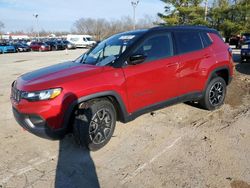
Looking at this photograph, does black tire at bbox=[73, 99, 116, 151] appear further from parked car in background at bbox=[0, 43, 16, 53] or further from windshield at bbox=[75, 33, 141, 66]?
parked car in background at bbox=[0, 43, 16, 53]

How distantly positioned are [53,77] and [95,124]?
92 cm

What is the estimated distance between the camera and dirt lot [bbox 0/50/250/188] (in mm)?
3240

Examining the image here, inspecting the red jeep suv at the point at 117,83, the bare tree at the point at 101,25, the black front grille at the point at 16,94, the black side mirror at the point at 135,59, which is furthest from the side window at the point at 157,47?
the bare tree at the point at 101,25

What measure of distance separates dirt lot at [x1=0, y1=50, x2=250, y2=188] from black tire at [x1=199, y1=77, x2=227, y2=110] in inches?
14.6

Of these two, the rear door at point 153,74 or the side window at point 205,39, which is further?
the side window at point 205,39

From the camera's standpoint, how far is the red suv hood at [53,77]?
12.0 feet

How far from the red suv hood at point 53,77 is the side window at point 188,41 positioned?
1698 mm

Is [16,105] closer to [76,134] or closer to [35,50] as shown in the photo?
[76,134]

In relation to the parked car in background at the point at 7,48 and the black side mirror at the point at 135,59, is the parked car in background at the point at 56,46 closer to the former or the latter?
the parked car in background at the point at 7,48

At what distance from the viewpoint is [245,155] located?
3.77 m

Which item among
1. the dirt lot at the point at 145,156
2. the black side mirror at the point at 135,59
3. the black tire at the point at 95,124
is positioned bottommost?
the dirt lot at the point at 145,156

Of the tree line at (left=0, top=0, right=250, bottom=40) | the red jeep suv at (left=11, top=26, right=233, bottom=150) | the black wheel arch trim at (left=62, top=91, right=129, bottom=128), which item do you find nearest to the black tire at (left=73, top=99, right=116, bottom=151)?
the red jeep suv at (left=11, top=26, right=233, bottom=150)

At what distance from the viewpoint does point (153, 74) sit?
436 centimetres

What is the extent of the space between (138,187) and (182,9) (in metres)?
35.4
